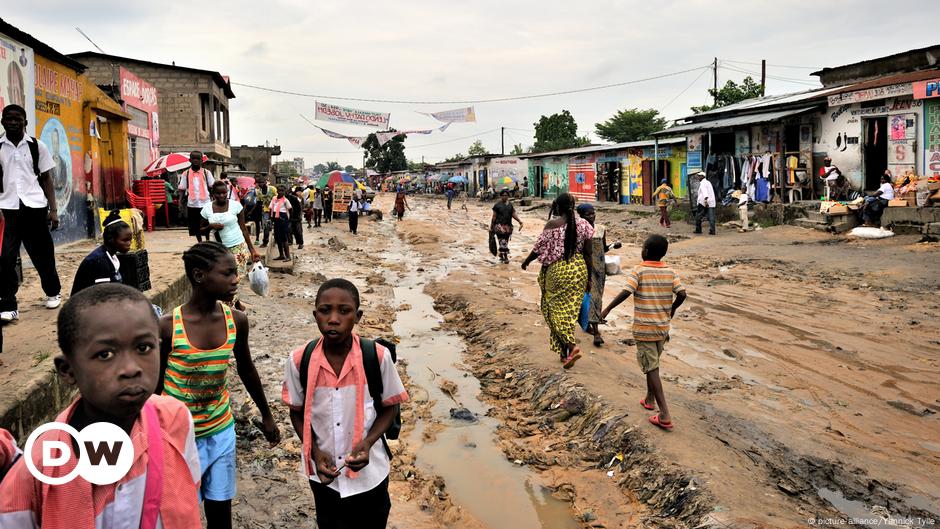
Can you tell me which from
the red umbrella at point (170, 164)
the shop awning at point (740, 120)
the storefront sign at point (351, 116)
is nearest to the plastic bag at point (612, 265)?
the red umbrella at point (170, 164)

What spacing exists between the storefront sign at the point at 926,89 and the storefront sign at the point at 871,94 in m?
A: 0.18

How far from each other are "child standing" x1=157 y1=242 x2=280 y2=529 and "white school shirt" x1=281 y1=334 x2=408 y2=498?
42cm

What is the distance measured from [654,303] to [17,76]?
9.62m

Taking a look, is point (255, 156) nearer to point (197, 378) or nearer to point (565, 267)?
point (565, 267)

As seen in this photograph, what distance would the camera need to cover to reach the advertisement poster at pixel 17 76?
9398mm

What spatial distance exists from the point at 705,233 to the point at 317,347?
19.0 metres

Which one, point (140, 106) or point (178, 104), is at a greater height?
point (178, 104)

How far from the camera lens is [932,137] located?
16469 millimetres

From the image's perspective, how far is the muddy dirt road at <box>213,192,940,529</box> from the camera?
4.53 metres

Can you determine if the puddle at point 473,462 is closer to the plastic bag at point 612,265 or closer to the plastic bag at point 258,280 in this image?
the plastic bag at point 258,280

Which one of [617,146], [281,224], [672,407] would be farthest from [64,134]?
[617,146]

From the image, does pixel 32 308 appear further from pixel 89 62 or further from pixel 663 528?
pixel 89 62

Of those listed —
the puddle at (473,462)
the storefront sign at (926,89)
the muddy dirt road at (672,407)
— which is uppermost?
the storefront sign at (926,89)

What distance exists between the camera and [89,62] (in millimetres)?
29234
